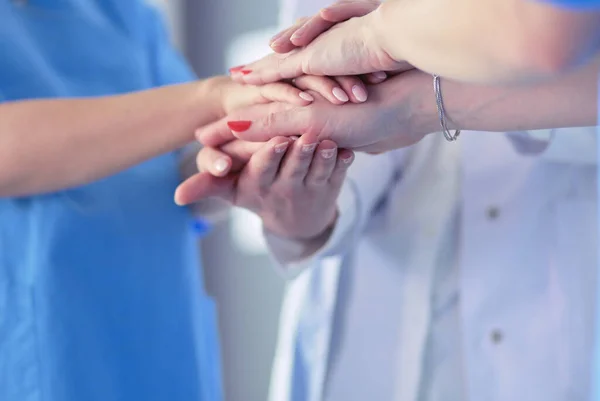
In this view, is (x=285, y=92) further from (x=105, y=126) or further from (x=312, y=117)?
(x=105, y=126)

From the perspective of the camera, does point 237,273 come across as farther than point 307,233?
Yes

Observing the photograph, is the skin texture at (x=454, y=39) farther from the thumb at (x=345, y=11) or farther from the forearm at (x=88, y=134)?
the forearm at (x=88, y=134)

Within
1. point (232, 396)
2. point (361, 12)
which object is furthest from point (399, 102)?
point (232, 396)

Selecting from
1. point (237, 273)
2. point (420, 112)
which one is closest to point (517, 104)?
point (420, 112)

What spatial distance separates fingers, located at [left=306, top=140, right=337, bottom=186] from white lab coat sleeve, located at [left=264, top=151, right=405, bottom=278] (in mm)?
123

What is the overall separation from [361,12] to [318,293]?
1.38ft

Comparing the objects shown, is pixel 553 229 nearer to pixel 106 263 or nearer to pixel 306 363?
pixel 306 363

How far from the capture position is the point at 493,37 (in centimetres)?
47

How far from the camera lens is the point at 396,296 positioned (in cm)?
96

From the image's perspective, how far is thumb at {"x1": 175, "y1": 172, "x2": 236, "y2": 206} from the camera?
78 cm

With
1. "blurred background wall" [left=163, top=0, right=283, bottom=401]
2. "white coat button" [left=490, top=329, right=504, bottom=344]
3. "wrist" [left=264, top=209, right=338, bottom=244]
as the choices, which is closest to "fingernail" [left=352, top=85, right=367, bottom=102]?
"wrist" [left=264, top=209, right=338, bottom=244]

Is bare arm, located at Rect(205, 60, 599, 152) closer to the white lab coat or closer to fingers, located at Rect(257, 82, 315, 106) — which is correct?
fingers, located at Rect(257, 82, 315, 106)

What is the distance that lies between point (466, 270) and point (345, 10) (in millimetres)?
364

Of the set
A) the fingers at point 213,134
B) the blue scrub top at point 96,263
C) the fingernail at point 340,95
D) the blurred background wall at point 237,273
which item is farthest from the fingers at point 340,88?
the blurred background wall at point 237,273
